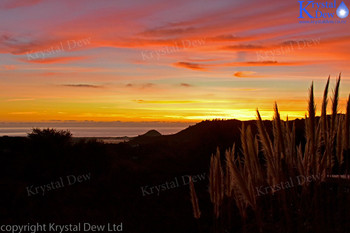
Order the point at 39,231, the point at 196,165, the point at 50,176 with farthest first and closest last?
the point at 196,165 < the point at 50,176 < the point at 39,231

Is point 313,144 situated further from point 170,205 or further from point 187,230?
point 170,205

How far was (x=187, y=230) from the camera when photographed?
304 inches

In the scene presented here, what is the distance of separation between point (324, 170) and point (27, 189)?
25.7 feet

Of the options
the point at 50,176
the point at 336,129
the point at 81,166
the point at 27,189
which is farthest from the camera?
the point at 81,166

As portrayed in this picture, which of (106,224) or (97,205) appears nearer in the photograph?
(106,224)

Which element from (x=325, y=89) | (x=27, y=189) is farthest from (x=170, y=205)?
(x=325, y=89)

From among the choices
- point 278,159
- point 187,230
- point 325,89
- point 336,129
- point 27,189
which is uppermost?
point 325,89

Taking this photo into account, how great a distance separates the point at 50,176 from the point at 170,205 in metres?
3.68

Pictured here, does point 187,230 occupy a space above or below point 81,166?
below

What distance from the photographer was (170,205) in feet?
30.9

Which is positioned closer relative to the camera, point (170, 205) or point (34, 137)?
point (170, 205)

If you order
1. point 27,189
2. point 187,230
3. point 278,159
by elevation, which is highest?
point 278,159

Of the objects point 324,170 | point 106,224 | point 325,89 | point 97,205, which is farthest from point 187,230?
point 325,89

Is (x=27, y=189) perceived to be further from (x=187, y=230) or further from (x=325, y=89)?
(x=325, y=89)
